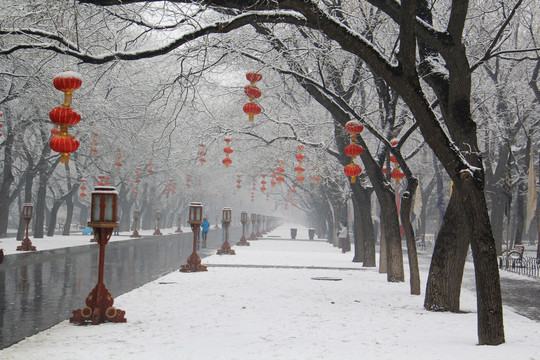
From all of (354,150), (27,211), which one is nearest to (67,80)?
(354,150)

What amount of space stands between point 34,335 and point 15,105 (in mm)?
25080

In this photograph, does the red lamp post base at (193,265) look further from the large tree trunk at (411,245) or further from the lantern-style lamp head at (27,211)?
the lantern-style lamp head at (27,211)

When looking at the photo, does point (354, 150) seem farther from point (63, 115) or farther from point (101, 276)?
point (101, 276)

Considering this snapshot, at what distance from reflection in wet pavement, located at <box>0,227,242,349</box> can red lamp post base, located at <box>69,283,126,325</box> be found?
1.99 ft

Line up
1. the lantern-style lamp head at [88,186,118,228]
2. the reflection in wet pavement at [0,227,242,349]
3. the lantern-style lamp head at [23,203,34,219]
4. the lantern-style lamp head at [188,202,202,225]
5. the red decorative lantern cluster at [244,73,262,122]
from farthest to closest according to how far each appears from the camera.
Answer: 1. the lantern-style lamp head at [23,203,34,219]
2. the lantern-style lamp head at [188,202,202,225]
3. the red decorative lantern cluster at [244,73,262,122]
4. the reflection in wet pavement at [0,227,242,349]
5. the lantern-style lamp head at [88,186,118,228]

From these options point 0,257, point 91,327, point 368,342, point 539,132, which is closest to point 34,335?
point 91,327

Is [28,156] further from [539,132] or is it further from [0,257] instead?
[539,132]

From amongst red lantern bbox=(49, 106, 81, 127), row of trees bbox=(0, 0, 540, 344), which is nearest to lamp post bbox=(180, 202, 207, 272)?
row of trees bbox=(0, 0, 540, 344)

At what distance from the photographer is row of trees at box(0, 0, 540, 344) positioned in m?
7.80

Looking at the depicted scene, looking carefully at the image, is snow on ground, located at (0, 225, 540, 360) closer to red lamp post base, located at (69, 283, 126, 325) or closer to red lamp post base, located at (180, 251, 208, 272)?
red lamp post base, located at (69, 283, 126, 325)

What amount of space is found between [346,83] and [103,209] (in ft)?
44.5

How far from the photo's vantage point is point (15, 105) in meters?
29.7

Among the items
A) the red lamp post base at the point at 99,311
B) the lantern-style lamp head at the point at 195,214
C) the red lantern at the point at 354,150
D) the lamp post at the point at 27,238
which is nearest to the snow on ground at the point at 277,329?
the red lamp post base at the point at 99,311

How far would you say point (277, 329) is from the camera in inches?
331
